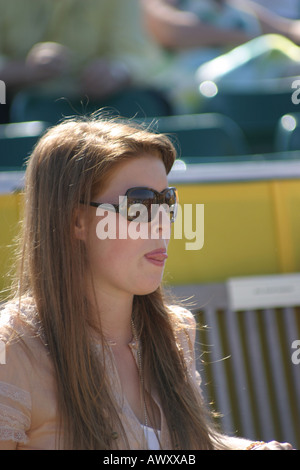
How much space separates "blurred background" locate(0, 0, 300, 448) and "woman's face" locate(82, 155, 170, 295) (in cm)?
→ 64

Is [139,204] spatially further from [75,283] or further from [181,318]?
[181,318]

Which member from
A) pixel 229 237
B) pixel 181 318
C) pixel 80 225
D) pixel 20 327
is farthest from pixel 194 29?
pixel 20 327

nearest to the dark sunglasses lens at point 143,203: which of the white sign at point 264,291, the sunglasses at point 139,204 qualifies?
the sunglasses at point 139,204

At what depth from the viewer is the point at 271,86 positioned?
4281 millimetres

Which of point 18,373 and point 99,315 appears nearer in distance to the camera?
point 18,373

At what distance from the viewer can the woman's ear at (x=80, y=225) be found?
4.59 feet

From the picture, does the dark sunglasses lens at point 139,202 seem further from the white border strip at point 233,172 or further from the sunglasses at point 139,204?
the white border strip at point 233,172

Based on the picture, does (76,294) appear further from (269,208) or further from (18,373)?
(269,208)

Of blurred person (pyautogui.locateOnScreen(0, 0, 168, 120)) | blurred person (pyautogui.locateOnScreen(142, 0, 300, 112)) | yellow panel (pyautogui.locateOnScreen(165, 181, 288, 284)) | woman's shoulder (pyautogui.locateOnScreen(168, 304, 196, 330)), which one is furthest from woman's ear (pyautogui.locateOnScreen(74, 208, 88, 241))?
blurred person (pyautogui.locateOnScreen(142, 0, 300, 112))

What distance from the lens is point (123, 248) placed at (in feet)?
4.59

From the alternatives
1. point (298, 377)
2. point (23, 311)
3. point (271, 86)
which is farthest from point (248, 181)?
point (271, 86)

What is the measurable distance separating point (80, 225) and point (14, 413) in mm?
441

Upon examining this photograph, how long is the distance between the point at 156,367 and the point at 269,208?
52.1 inches

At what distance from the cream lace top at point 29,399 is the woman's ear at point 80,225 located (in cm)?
23
